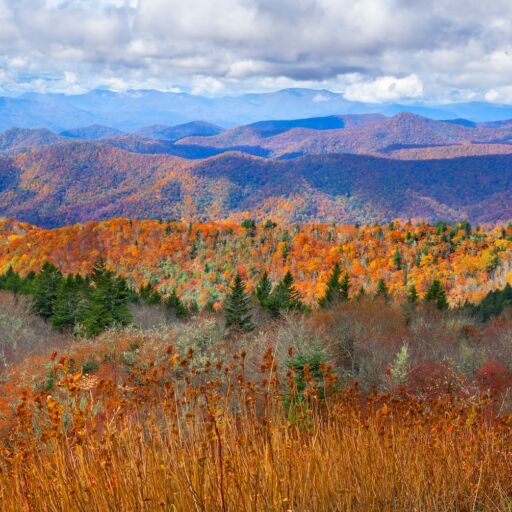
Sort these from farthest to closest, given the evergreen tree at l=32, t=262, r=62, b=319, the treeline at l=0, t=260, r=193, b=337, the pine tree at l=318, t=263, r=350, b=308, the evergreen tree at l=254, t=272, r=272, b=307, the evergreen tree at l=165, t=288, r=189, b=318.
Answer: the evergreen tree at l=32, t=262, r=62, b=319, the evergreen tree at l=165, t=288, r=189, b=318, the evergreen tree at l=254, t=272, r=272, b=307, the pine tree at l=318, t=263, r=350, b=308, the treeline at l=0, t=260, r=193, b=337

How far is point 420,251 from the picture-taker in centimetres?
9244

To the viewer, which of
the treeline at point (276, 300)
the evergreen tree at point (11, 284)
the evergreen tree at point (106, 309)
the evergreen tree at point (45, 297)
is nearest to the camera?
the treeline at point (276, 300)

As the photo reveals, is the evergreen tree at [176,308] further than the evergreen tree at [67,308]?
Yes

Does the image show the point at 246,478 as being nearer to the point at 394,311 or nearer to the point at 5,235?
the point at 394,311

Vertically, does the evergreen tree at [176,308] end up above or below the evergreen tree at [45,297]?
below

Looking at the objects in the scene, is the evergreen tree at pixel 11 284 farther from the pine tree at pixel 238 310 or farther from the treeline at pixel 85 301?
the pine tree at pixel 238 310

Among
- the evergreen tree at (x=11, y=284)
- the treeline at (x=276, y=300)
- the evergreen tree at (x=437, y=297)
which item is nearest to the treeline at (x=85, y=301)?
the evergreen tree at (x=11, y=284)

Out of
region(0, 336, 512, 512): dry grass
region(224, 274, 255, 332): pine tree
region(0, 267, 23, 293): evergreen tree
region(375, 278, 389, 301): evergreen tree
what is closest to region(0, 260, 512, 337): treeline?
region(224, 274, 255, 332): pine tree

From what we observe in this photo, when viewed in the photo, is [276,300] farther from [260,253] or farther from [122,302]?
[260,253]

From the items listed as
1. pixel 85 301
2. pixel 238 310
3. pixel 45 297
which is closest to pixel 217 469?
pixel 238 310

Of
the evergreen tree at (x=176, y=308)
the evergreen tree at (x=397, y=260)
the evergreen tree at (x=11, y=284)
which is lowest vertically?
the evergreen tree at (x=397, y=260)

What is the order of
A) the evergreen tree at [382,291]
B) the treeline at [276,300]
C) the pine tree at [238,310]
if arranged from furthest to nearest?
the evergreen tree at [382,291]
the treeline at [276,300]
the pine tree at [238,310]

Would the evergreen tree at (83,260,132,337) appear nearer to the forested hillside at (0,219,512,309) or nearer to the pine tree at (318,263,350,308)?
the pine tree at (318,263,350,308)

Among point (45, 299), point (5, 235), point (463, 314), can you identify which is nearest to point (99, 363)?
point (45, 299)
